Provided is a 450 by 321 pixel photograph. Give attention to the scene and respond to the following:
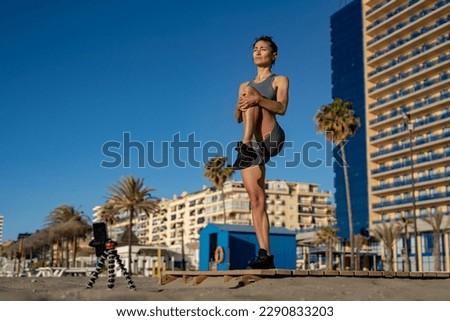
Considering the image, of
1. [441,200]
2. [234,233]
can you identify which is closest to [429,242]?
[441,200]

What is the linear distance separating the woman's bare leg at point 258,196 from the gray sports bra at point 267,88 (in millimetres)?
850

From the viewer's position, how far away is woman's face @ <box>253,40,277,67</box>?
6.86 m

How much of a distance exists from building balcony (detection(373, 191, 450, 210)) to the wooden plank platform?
53.5 m

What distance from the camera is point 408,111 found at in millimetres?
65375

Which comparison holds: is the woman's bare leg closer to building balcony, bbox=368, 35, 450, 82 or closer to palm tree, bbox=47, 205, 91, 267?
palm tree, bbox=47, 205, 91, 267

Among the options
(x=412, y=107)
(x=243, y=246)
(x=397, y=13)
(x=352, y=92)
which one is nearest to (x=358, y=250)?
(x=412, y=107)

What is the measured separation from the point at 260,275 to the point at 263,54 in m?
2.61

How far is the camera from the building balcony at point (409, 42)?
203 feet

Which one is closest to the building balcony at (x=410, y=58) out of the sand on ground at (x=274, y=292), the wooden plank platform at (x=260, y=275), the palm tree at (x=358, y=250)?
the palm tree at (x=358, y=250)

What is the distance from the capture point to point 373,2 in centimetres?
7388

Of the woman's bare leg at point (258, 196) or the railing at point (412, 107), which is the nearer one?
the woman's bare leg at point (258, 196)

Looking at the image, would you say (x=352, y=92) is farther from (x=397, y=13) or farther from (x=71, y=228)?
(x=71, y=228)

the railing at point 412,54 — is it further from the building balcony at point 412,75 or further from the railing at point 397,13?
the railing at point 397,13

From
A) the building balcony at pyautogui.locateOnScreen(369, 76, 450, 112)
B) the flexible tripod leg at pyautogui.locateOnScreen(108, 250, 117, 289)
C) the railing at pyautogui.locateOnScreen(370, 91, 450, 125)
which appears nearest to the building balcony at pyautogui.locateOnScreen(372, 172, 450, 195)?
the railing at pyautogui.locateOnScreen(370, 91, 450, 125)
